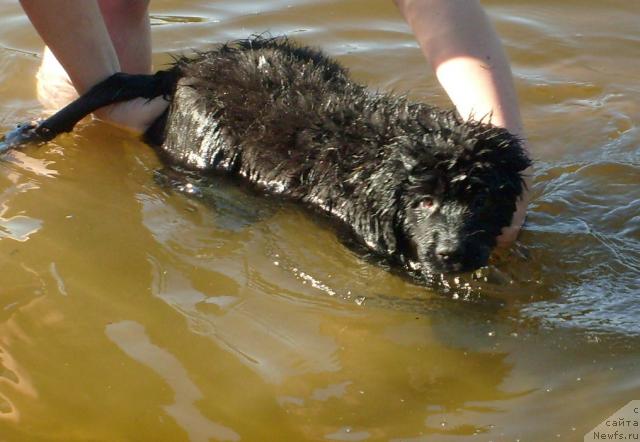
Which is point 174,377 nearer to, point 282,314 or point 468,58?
point 282,314

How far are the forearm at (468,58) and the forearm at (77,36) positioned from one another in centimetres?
165

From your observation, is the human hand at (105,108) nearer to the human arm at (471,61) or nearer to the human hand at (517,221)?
the human arm at (471,61)

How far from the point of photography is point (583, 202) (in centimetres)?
471

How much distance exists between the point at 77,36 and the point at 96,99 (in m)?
0.35

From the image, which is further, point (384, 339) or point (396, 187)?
point (396, 187)

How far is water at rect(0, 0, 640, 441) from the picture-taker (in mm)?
3248

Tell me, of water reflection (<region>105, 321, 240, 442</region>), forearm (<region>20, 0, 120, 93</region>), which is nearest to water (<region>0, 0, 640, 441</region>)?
water reflection (<region>105, 321, 240, 442</region>)

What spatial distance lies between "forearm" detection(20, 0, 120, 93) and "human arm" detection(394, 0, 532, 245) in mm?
1637

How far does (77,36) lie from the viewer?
4805 mm

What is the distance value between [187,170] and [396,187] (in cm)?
130

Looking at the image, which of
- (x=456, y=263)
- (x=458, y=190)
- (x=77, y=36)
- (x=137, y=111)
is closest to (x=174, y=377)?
(x=456, y=263)

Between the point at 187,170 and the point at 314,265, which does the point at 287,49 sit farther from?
the point at 314,265

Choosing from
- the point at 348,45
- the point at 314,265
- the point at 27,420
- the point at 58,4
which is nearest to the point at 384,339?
the point at 314,265

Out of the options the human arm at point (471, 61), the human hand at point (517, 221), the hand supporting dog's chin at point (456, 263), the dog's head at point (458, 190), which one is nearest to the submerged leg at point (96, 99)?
the human arm at point (471, 61)
